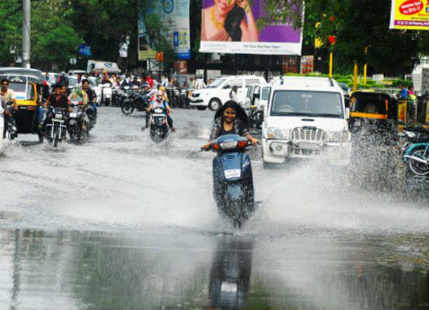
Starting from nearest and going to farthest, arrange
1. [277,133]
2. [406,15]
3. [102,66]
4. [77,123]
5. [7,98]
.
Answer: [277,133], [7,98], [406,15], [77,123], [102,66]

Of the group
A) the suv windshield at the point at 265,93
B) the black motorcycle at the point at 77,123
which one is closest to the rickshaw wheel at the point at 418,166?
the black motorcycle at the point at 77,123

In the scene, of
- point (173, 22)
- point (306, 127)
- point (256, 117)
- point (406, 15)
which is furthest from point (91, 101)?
point (173, 22)

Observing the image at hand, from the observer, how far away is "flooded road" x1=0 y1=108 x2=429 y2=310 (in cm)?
756

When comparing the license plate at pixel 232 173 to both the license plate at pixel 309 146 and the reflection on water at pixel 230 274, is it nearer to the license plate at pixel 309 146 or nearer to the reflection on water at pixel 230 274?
the reflection on water at pixel 230 274

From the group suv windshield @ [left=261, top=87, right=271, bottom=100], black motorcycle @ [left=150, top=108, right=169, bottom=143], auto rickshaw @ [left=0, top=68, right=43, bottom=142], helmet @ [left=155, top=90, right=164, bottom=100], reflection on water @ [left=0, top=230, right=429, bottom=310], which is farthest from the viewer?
suv windshield @ [left=261, top=87, right=271, bottom=100]

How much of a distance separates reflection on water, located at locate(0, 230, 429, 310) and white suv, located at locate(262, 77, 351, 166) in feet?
32.4

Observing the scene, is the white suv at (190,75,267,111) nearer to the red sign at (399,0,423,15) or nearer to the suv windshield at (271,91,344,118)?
the red sign at (399,0,423,15)

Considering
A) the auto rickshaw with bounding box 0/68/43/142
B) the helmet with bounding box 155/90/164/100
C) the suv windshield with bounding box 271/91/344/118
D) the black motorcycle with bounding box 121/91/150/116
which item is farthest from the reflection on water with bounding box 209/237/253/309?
the black motorcycle with bounding box 121/91/150/116

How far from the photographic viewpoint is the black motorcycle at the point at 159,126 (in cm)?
2714

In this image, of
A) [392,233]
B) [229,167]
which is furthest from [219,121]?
[392,233]

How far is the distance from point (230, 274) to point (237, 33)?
52.5m

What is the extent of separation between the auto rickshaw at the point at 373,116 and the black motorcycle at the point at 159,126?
18.3 feet

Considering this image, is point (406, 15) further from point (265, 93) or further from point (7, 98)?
point (265, 93)

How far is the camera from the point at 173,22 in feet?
216
